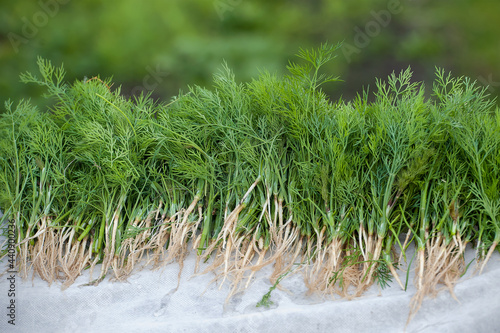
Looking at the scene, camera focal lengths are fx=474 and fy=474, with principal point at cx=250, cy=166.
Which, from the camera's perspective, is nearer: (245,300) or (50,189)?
(245,300)

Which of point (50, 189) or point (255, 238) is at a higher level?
point (50, 189)

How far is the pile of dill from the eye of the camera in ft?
4.37

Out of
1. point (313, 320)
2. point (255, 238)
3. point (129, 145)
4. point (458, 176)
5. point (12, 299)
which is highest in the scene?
point (129, 145)

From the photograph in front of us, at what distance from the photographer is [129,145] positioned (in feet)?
4.97

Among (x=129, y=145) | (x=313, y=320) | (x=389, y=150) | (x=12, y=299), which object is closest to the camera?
(x=313, y=320)

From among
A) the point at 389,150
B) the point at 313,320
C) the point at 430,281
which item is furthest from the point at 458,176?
the point at 313,320

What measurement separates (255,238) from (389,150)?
0.47 metres

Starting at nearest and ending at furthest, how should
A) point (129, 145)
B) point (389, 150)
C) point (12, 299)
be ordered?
point (12, 299) < point (389, 150) < point (129, 145)

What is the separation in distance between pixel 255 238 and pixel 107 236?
0.45 meters

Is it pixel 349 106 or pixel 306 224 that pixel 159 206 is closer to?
pixel 306 224

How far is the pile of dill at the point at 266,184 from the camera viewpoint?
1332mm

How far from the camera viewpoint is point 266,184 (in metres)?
1.46

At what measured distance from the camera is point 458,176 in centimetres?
138

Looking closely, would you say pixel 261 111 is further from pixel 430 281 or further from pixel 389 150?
pixel 430 281
